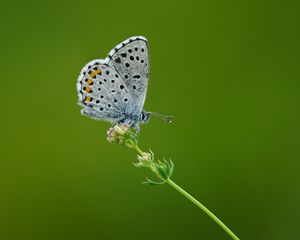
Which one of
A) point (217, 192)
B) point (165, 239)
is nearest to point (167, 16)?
point (217, 192)

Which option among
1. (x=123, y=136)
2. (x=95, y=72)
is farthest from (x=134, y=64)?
(x=123, y=136)

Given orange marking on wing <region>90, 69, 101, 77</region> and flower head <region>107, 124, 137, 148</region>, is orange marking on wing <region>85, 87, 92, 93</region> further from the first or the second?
flower head <region>107, 124, 137, 148</region>

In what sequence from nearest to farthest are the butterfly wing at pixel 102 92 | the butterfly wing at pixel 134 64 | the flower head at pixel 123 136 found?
the flower head at pixel 123 136, the butterfly wing at pixel 134 64, the butterfly wing at pixel 102 92

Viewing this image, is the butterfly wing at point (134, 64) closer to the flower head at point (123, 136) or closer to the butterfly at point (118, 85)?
the butterfly at point (118, 85)

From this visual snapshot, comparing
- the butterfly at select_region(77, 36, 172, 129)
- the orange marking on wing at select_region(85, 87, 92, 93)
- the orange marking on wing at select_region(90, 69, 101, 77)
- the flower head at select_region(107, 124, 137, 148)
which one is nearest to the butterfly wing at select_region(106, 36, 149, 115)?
the butterfly at select_region(77, 36, 172, 129)

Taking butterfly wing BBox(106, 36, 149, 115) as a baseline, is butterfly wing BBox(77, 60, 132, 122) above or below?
below

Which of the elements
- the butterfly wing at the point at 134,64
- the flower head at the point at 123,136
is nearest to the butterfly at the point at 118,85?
the butterfly wing at the point at 134,64

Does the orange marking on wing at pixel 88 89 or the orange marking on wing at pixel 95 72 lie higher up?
the orange marking on wing at pixel 95 72

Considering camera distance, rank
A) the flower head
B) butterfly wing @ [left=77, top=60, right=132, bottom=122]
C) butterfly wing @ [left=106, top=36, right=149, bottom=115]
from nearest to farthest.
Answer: the flower head, butterfly wing @ [left=106, top=36, right=149, bottom=115], butterfly wing @ [left=77, top=60, right=132, bottom=122]
